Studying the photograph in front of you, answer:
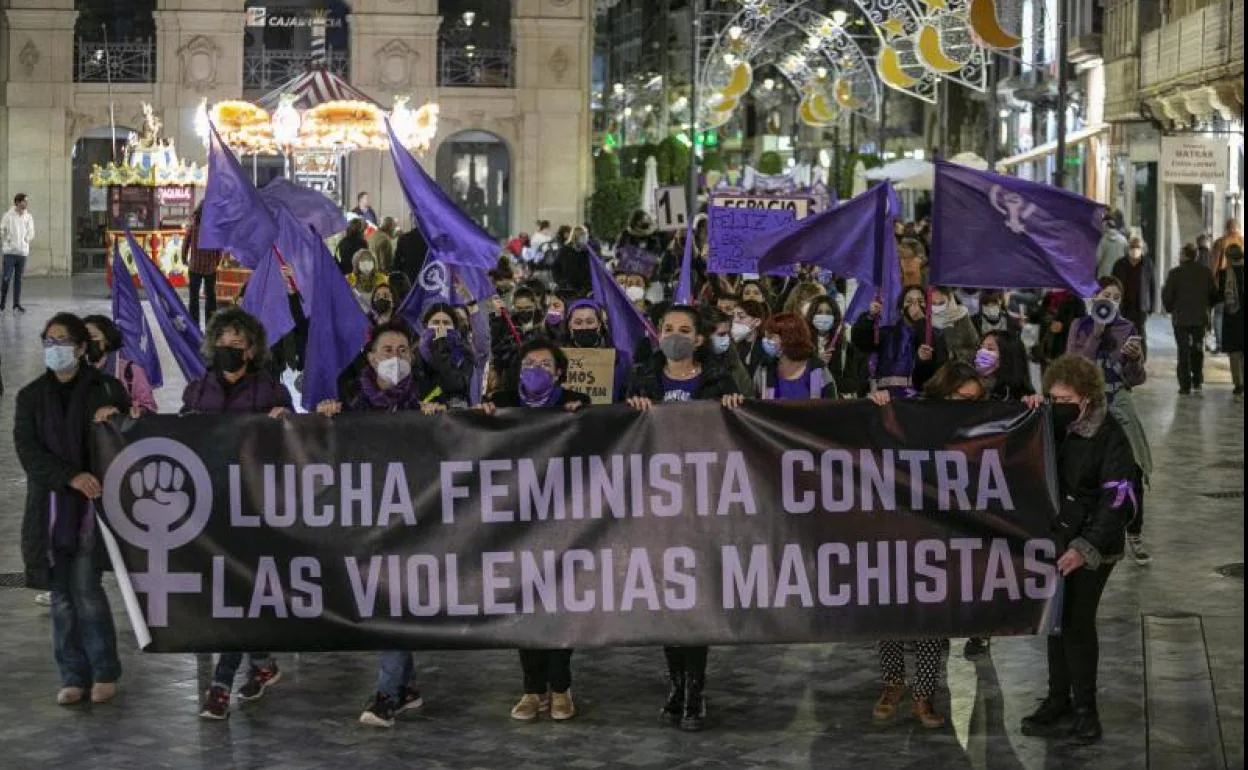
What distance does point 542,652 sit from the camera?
981 centimetres

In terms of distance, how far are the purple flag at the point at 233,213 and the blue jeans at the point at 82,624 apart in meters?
2.78

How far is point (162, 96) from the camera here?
176 feet

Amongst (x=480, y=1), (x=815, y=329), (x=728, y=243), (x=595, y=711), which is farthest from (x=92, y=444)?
(x=480, y=1)

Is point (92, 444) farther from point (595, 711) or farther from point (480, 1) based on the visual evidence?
point (480, 1)

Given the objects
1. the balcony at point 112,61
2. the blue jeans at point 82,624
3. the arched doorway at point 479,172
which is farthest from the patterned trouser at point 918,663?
the arched doorway at point 479,172

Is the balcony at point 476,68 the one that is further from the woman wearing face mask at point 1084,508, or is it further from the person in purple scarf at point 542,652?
the woman wearing face mask at point 1084,508

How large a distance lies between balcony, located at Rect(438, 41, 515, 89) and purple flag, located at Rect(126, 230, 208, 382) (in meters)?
44.0

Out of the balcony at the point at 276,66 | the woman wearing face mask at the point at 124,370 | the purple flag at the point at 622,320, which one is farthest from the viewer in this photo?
the balcony at the point at 276,66

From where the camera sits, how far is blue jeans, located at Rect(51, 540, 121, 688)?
9930 mm

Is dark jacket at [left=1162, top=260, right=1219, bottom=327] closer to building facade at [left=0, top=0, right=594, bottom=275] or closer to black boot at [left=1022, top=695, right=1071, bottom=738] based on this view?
black boot at [left=1022, top=695, right=1071, bottom=738]

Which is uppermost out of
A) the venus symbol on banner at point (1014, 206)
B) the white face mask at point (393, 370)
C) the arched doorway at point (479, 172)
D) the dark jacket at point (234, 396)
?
the arched doorway at point (479, 172)

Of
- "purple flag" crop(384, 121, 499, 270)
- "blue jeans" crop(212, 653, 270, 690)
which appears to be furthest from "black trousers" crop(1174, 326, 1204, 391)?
"blue jeans" crop(212, 653, 270, 690)

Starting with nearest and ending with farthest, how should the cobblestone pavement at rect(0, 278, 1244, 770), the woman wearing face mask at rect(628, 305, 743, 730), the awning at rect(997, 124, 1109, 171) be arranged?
the cobblestone pavement at rect(0, 278, 1244, 770) → the woman wearing face mask at rect(628, 305, 743, 730) → the awning at rect(997, 124, 1109, 171)

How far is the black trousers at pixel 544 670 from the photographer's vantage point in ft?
32.0
